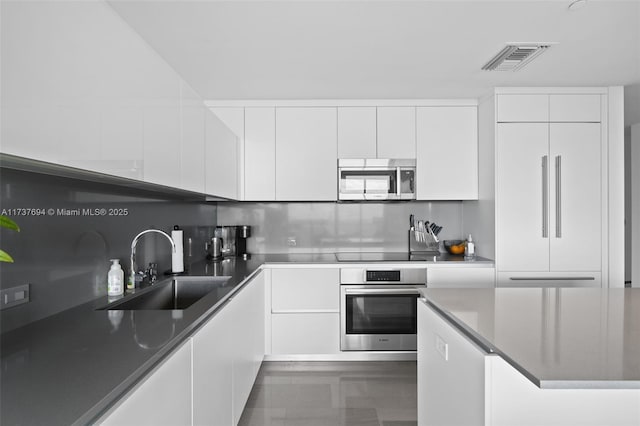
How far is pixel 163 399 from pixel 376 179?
9.47 feet

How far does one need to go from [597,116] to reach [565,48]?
3.88 ft

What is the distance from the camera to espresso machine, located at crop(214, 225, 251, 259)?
13.0ft

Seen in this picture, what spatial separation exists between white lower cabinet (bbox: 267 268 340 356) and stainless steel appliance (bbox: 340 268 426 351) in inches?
3.4

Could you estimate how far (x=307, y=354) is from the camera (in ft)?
11.9

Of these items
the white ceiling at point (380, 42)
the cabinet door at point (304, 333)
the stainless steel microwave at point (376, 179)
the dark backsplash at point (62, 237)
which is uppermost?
the white ceiling at point (380, 42)

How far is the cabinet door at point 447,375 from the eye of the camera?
141 centimetres

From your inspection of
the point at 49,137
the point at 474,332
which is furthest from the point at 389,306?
the point at 49,137

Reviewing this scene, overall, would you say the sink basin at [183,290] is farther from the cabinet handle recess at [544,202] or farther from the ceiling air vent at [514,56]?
the cabinet handle recess at [544,202]

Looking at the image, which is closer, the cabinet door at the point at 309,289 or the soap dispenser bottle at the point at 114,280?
the soap dispenser bottle at the point at 114,280

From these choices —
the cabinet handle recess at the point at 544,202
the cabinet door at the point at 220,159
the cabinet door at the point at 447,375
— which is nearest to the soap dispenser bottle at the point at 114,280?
the cabinet door at the point at 220,159

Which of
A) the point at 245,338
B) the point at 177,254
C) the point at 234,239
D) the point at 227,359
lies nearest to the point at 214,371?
the point at 227,359

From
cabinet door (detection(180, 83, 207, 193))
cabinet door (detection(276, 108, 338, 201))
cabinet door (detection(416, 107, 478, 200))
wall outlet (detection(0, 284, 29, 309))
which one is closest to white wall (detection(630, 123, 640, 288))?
cabinet door (detection(416, 107, 478, 200))

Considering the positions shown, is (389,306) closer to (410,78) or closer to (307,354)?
(307,354)

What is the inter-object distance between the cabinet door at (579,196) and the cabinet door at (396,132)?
118 cm
